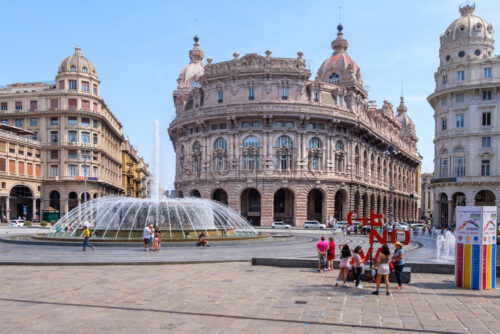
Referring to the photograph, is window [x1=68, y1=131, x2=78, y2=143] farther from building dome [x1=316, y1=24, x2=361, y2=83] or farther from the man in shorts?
the man in shorts

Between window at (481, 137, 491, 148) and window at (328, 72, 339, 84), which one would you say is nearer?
window at (481, 137, 491, 148)

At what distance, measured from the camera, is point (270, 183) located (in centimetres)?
5647

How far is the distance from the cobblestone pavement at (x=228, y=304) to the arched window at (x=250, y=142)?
141 feet

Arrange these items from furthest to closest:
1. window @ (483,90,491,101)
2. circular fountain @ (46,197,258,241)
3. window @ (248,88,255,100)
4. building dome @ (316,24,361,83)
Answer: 1. building dome @ (316,24,361,83)
2. window @ (248,88,255,100)
3. window @ (483,90,491,101)
4. circular fountain @ (46,197,258,241)

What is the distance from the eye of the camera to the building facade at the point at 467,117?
5397cm

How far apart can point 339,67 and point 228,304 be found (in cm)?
6785

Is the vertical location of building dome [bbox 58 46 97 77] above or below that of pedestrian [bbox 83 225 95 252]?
above

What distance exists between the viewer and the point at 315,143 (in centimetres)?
5856

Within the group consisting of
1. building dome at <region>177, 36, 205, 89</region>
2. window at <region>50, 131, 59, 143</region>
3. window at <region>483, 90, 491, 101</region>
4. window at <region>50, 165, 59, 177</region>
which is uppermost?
building dome at <region>177, 36, 205, 89</region>

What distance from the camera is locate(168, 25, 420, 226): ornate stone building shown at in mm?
56750

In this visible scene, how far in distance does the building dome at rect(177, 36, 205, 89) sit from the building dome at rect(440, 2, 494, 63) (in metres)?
39.1

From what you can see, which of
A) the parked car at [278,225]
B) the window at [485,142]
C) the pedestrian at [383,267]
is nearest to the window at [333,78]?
the window at [485,142]

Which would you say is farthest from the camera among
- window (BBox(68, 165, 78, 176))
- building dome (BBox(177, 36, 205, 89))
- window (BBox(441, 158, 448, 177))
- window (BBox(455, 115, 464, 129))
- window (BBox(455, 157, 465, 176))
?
building dome (BBox(177, 36, 205, 89))

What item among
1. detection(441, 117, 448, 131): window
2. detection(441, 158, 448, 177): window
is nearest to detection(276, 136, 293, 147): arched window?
detection(441, 158, 448, 177): window
